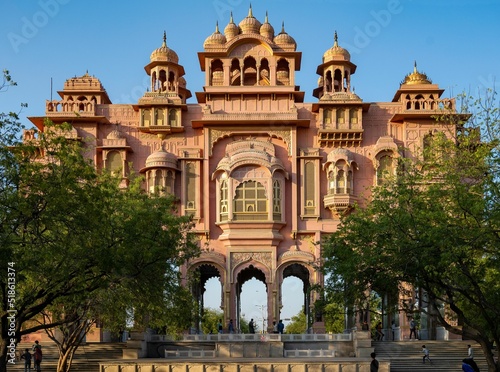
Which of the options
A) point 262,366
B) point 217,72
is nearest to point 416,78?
point 217,72

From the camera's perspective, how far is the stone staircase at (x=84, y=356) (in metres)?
33.2

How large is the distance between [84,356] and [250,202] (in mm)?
12127

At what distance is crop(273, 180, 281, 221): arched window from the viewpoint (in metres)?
42.7

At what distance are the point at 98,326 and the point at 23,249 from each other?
21423mm

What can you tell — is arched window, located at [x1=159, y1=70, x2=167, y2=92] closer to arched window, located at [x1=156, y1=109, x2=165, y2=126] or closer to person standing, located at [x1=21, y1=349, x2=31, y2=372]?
arched window, located at [x1=156, y1=109, x2=165, y2=126]

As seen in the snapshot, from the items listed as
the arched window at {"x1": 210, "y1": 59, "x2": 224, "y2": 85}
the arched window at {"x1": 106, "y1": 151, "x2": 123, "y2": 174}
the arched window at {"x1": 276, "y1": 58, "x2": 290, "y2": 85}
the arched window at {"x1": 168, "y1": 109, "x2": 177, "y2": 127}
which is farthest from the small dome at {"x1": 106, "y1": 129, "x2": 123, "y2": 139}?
the arched window at {"x1": 276, "y1": 58, "x2": 290, "y2": 85}

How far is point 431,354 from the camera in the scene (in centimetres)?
3531

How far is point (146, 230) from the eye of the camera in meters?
24.9

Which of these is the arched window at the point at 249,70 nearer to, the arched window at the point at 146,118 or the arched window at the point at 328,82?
the arched window at the point at 328,82

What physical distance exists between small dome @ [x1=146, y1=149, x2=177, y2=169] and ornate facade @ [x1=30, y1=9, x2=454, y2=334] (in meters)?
0.06

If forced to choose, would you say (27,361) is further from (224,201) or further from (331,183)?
(331,183)

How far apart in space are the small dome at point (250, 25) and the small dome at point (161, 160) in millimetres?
9068

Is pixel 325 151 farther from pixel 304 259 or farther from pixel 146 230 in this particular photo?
pixel 146 230

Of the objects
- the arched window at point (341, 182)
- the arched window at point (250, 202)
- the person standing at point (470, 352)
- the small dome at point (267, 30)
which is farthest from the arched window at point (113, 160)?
the person standing at point (470, 352)
